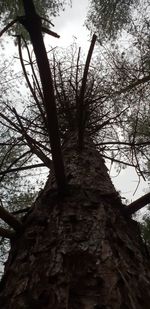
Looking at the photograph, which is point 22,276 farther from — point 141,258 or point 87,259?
point 141,258

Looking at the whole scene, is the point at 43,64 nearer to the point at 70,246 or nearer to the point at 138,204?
the point at 70,246

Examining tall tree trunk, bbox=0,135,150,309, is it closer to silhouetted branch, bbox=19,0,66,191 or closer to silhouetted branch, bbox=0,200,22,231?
silhouetted branch, bbox=0,200,22,231

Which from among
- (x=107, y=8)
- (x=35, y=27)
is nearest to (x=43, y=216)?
(x=35, y=27)

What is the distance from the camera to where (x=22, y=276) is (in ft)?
3.98

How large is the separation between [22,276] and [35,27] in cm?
79

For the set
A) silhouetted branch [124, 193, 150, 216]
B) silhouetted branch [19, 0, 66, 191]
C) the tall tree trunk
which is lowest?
the tall tree trunk

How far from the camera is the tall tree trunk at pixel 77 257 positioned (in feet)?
3.50

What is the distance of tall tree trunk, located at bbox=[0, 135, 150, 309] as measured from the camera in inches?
41.9

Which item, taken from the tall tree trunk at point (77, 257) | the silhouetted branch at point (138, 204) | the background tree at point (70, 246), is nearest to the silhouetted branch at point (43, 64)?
the background tree at point (70, 246)

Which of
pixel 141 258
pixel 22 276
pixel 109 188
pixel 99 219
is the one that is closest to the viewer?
pixel 22 276

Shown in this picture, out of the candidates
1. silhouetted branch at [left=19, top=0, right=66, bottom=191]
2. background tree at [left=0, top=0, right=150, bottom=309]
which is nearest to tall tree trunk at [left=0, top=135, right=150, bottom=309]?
background tree at [left=0, top=0, right=150, bottom=309]

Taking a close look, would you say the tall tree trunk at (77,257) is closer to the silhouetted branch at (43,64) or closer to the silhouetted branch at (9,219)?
the silhouetted branch at (9,219)

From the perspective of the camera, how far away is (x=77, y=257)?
4.08ft

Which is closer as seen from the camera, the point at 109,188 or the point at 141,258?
the point at 141,258
